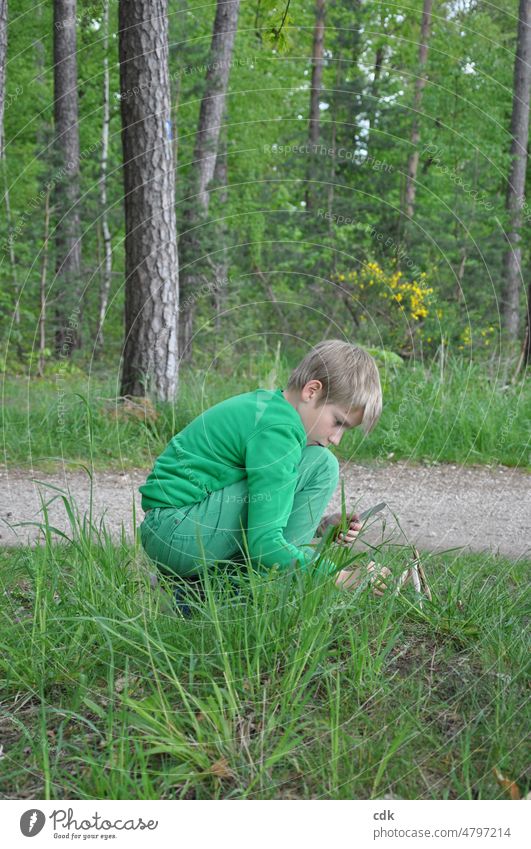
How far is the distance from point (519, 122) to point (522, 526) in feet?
29.1

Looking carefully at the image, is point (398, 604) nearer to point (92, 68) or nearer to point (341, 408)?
point (341, 408)

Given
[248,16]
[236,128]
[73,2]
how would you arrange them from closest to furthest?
[73,2] < [236,128] < [248,16]

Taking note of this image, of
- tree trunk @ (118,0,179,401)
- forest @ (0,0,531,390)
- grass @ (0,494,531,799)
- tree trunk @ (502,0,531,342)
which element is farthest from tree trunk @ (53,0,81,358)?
grass @ (0,494,531,799)

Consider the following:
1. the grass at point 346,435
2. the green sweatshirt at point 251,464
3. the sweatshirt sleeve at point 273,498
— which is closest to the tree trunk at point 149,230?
the grass at point 346,435

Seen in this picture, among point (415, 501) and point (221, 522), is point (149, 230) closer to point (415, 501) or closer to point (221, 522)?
point (415, 501)

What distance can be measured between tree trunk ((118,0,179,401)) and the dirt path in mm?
801

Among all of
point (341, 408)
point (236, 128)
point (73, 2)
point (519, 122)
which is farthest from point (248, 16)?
point (341, 408)

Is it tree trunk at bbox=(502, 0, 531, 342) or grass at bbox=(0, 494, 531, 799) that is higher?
tree trunk at bbox=(502, 0, 531, 342)

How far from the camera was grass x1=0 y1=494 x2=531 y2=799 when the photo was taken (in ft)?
5.86

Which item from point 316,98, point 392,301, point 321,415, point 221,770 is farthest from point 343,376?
point 316,98

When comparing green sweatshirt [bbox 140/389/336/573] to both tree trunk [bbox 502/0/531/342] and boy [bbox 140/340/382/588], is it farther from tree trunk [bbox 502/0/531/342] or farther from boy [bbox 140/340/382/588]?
tree trunk [bbox 502/0/531/342]

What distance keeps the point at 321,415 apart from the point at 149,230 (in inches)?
124

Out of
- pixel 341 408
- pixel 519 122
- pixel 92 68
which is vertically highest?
pixel 92 68

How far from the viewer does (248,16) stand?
619 inches
